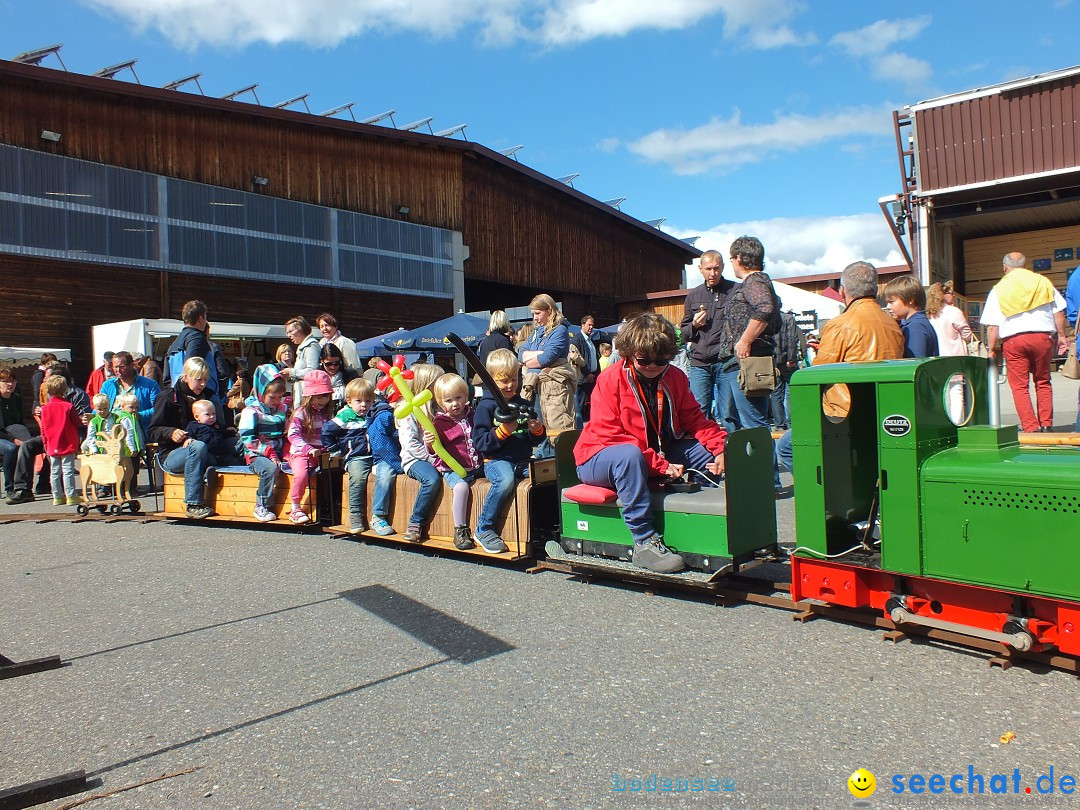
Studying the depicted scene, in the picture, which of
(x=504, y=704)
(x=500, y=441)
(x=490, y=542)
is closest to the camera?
(x=504, y=704)

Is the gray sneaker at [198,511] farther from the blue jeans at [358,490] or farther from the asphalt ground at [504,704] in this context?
the asphalt ground at [504,704]

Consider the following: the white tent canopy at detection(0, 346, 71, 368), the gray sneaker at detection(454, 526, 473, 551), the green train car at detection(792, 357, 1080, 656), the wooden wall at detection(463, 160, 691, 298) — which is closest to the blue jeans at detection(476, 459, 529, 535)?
the gray sneaker at detection(454, 526, 473, 551)

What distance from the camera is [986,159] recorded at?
15805 mm

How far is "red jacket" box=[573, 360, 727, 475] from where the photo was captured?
493cm

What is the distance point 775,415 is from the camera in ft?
28.4

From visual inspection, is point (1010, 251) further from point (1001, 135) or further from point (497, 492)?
point (497, 492)

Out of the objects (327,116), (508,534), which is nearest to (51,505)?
(508,534)

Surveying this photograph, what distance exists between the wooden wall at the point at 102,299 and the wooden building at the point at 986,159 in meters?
15.3

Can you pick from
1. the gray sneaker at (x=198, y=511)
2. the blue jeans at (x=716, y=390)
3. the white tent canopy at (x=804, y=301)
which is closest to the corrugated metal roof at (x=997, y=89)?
the white tent canopy at (x=804, y=301)

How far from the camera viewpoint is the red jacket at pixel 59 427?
1010 centimetres

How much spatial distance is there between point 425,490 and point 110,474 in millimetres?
4861

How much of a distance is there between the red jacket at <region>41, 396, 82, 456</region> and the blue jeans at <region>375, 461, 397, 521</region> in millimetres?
5723

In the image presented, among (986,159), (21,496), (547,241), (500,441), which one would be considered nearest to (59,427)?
(21,496)

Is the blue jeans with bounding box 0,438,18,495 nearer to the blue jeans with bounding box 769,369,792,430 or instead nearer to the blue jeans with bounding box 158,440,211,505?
the blue jeans with bounding box 158,440,211,505
